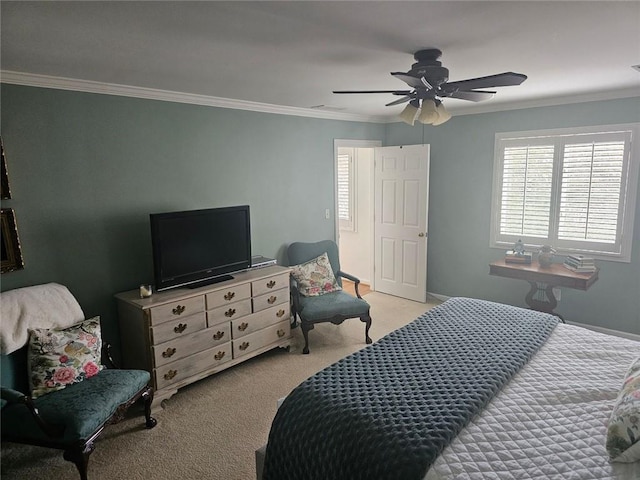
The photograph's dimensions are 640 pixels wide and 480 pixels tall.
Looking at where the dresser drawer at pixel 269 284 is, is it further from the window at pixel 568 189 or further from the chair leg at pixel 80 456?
the window at pixel 568 189

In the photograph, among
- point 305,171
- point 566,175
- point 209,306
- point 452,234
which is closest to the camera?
point 209,306

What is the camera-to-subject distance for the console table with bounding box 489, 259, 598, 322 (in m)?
3.81

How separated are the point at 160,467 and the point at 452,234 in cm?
407

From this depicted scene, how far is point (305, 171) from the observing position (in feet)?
15.4

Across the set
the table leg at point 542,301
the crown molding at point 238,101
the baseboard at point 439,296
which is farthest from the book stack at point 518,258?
the crown molding at point 238,101

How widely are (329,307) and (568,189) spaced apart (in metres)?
2.76

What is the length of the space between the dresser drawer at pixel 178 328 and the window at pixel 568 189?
347cm

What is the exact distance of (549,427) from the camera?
5.57ft

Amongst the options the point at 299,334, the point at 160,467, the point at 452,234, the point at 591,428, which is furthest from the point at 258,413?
the point at 452,234

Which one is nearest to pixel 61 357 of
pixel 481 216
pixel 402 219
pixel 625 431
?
pixel 625 431

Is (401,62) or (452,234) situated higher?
(401,62)

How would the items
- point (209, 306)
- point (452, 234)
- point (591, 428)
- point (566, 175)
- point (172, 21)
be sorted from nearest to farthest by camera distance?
1. point (591, 428)
2. point (172, 21)
3. point (209, 306)
4. point (566, 175)
5. point (452, 234)

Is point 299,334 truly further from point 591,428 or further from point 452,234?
point 591,428

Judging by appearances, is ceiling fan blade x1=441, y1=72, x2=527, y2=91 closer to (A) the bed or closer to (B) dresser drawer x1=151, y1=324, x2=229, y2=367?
(A) the bed
